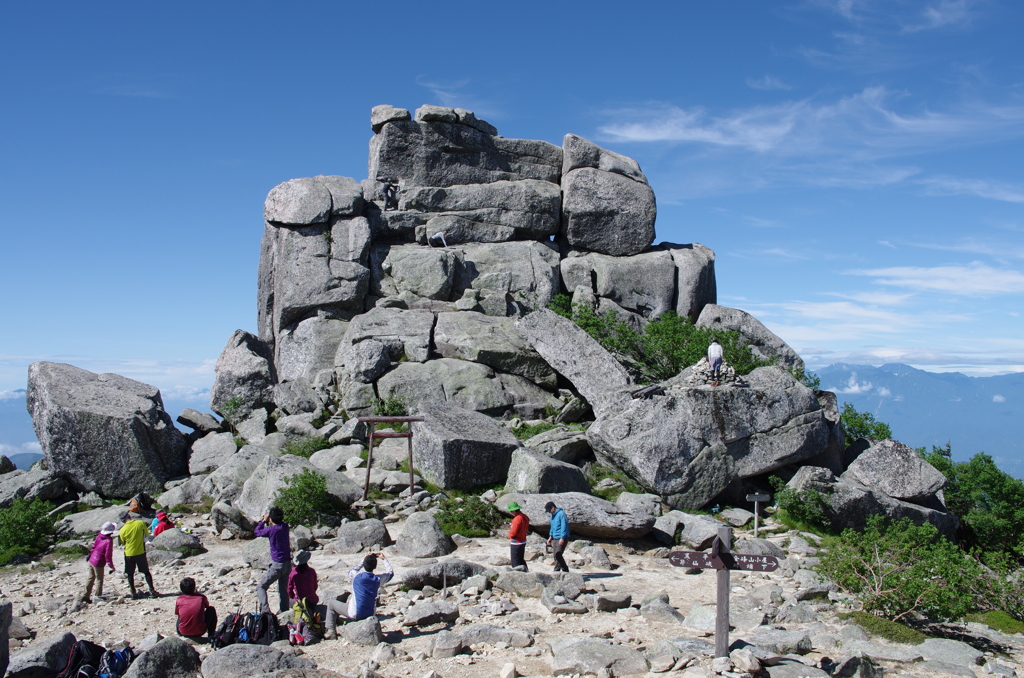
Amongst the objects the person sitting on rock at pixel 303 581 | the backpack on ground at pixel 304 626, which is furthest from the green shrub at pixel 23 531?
the backpack on ground at pixel 304 626

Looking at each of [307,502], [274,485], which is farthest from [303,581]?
[274,485]

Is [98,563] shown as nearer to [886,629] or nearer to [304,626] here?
[304,626]

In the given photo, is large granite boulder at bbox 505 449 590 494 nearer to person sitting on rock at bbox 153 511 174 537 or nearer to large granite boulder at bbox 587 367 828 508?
large granite boulder at bbox 587 367 828 508

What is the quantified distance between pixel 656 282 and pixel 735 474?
50.0 feet

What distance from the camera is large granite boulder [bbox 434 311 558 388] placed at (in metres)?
30.2

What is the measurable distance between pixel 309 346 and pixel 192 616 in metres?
22.4

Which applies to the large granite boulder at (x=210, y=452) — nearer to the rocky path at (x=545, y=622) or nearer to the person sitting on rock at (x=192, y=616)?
the rocky path at (x=545, y=622)

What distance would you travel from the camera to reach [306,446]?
26266mm

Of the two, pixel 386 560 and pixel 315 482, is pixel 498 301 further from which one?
pixel 386 560

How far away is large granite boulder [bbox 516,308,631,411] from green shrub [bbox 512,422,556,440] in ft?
6.79

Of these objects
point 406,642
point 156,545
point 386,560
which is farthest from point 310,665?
point 156,545

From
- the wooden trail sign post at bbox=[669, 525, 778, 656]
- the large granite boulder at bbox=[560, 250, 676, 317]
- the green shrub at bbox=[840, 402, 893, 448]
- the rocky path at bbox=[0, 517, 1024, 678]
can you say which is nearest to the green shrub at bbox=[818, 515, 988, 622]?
the rocky path at bbox=[0, 517, 1024, 678]

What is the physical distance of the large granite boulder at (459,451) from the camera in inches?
883

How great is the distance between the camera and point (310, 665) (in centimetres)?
1149
